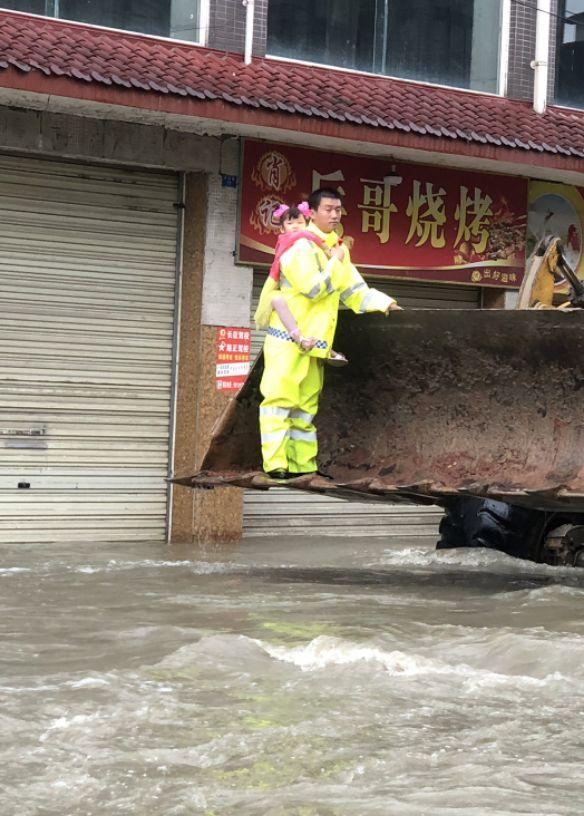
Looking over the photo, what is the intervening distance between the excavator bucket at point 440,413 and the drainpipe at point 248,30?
4795 millimetres

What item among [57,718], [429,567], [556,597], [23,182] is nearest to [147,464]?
[23,182]

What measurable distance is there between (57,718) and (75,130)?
700cm

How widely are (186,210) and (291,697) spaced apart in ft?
23.3

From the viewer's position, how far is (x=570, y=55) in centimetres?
1357

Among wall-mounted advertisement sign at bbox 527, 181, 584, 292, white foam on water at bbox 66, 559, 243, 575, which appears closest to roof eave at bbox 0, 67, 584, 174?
wall-mounted advertisement sign at bbox 527, 181, 584, 292

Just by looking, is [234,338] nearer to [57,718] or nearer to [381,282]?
[381,282]

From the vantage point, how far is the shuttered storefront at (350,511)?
455 inches

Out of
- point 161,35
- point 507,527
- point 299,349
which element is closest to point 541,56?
point 161,35

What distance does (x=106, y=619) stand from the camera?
6133mm

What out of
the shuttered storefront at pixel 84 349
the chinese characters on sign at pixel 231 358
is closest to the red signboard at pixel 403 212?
the chinese characters on sign at pixel 231 358

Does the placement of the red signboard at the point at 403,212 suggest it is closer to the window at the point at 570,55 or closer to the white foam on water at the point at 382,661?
the window at the point at 570,55

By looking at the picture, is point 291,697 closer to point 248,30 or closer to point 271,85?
point 271,85

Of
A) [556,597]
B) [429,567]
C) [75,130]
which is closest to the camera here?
[556,597]

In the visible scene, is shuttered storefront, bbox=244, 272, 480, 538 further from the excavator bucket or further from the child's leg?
the child's leg
